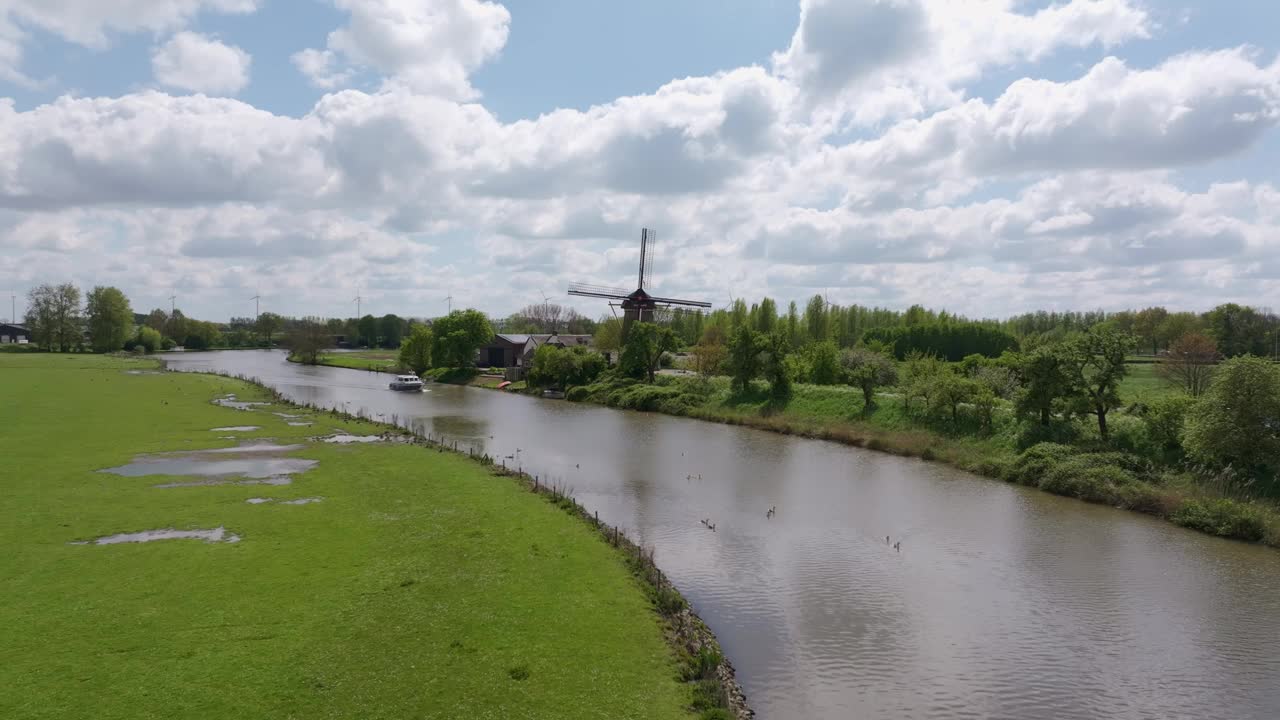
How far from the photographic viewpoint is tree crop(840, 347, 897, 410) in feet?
148

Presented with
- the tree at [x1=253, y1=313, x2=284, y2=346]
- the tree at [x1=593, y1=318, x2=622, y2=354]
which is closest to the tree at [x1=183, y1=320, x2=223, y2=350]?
the tree at [x1=253, y1=313, x2=284, y2=346]

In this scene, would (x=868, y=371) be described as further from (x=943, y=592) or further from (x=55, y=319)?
(x=55, y=319)

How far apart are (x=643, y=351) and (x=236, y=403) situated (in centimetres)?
3240

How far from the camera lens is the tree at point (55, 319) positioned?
112750mm

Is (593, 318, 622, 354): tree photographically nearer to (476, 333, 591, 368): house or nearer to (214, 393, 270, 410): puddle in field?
(476, 333, 591, 368): house

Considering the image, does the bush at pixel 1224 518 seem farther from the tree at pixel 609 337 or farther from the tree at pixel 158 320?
the tree at pixel 158 320

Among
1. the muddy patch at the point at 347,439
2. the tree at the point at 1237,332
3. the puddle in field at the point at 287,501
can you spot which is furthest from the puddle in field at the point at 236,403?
the tree at the point at 1237,332

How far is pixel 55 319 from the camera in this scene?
371 feet

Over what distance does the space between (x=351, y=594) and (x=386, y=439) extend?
21.9m

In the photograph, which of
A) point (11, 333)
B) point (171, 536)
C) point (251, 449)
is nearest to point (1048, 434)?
point (171, 536)

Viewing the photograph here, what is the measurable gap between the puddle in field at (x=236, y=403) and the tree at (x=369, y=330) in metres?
115

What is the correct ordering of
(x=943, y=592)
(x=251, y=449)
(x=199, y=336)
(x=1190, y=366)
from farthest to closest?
(x=199, y=336) → (x=1190, y=366) → (x=251, y=449) → (x=943, y=592)

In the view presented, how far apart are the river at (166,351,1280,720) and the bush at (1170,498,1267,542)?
2.06 ft

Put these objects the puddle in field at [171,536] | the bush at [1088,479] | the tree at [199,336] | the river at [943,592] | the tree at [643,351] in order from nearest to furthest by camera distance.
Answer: the river at [943,592]
the puddle in field at [171,536]
the bush at [1088,479]
the tree at [643,351]
the tree at [199,336]
